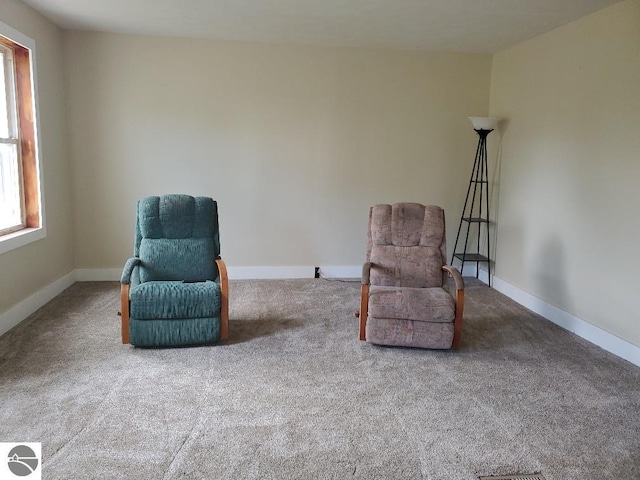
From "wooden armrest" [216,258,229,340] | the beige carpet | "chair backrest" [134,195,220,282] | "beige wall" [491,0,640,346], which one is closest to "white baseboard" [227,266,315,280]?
the beige carpet

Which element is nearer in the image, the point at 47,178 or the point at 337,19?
the point at 337,19

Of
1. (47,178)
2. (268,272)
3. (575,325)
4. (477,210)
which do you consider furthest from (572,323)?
(47,178)

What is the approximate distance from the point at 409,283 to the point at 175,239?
1.89 m

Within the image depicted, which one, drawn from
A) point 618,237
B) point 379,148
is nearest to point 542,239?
point 618,237

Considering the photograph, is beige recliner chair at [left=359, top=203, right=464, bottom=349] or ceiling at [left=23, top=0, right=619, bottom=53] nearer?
beige recliner chair at [left=359, top=203, right=464, bottom=349]

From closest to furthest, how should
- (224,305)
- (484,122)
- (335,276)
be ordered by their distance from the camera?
(224,305) < (484,122) < (335,276)

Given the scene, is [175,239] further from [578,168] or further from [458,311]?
[578,168]

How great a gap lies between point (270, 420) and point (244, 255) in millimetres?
3007

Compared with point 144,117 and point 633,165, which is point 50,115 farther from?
point 633,165

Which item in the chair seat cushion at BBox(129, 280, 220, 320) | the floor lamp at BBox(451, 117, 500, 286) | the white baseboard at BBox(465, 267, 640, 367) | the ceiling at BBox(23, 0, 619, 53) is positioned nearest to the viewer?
the chair seat cushion at BBox(129, 280, 220, 320)

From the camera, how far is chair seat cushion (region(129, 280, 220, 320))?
3.27 meters

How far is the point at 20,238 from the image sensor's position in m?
3.77

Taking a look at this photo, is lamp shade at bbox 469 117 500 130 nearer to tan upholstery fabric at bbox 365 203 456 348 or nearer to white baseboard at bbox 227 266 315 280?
tan upholstery fabric at bbox 365 203 456 348

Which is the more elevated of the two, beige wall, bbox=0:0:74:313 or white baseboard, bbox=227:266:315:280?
beige wall, bbox=0:0:74:313
